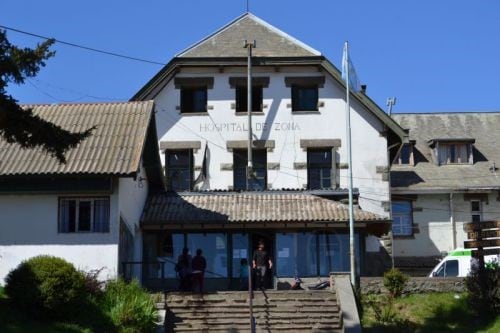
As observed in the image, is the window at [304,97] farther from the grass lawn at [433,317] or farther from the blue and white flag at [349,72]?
the grass lawn at [433,317]

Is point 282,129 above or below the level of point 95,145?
above

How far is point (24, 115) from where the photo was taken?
15.8m

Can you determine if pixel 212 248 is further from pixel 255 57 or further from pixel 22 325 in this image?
pixel 22 325

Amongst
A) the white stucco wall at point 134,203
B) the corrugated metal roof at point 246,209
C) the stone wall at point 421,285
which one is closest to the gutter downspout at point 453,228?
the corrugated metal roof at point 246,209

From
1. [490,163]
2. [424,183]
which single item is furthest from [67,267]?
[490,163]

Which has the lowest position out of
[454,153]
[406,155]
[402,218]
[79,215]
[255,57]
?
[79,215]

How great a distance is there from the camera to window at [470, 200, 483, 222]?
123ft

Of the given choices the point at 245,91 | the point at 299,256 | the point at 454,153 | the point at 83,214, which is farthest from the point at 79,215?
the point at 454,153

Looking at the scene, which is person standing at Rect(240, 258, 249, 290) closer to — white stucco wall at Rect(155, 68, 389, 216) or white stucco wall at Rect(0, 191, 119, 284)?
white stucco wall at Rect(155, 68, 389, 216)

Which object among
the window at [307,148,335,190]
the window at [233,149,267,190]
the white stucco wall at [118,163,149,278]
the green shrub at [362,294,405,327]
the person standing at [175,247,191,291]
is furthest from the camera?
the window at [233,149,267,190]

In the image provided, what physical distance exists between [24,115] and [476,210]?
2623 centimetres

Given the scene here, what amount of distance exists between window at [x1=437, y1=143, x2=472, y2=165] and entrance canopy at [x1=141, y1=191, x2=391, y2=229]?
38.3 ft

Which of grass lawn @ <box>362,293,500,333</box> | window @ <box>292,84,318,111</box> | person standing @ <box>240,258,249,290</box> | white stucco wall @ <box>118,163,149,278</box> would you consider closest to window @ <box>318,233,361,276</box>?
person standing @ <box>240,258,249,290</box>

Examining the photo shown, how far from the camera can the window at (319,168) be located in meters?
31.9
